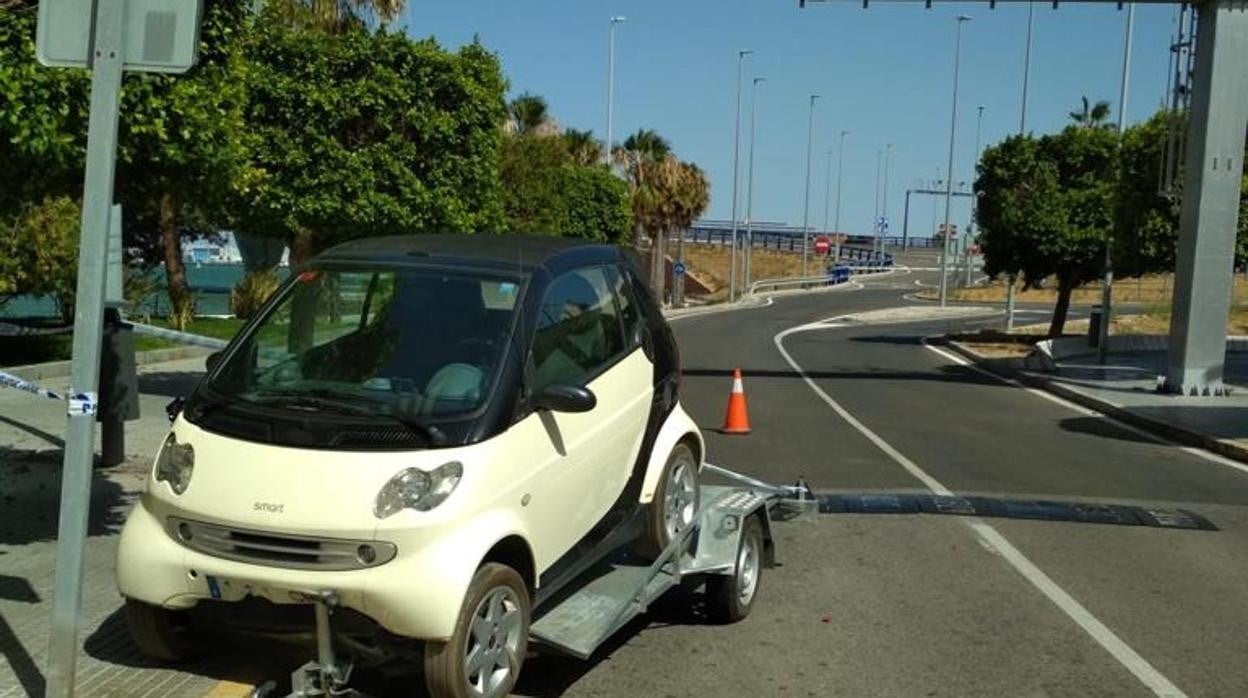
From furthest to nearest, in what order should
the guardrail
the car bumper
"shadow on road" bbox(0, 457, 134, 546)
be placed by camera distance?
1. the guardrail
2. "shadow on road" bbox(0, 457, 134, 546)
3. the car bumper

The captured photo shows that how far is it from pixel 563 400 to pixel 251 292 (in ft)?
74.5

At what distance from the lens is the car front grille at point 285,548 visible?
4.23m

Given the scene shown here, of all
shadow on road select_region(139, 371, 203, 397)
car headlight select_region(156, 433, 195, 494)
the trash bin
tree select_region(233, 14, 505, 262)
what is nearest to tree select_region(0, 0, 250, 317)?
car headlight select_region(156, 433, 195, 494)

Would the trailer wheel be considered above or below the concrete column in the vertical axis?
below

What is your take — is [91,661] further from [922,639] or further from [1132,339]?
[1132,339]

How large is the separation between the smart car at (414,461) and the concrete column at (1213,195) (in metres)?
15.6

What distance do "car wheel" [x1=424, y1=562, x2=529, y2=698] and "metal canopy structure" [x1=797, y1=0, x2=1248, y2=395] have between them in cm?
1690

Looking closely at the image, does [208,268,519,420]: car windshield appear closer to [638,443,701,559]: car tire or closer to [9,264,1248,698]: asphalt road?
[9,264,1248,698]: asphalt road

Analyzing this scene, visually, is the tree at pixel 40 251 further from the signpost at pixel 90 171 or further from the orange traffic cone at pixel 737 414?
the signpost at pixel 90 171

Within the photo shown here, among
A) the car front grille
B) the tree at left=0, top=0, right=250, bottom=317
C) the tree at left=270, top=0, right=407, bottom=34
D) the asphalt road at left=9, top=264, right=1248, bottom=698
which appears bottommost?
the asphalt road at left=9, top=264, right=1248, bottom=698

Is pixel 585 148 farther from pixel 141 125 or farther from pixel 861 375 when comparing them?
pixel 141 125

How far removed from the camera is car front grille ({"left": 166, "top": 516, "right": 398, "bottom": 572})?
4234 millimetres

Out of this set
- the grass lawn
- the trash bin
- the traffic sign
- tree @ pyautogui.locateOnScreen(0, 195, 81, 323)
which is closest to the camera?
the traffic sign

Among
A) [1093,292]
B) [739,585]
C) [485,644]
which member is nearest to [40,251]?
[739,585]
